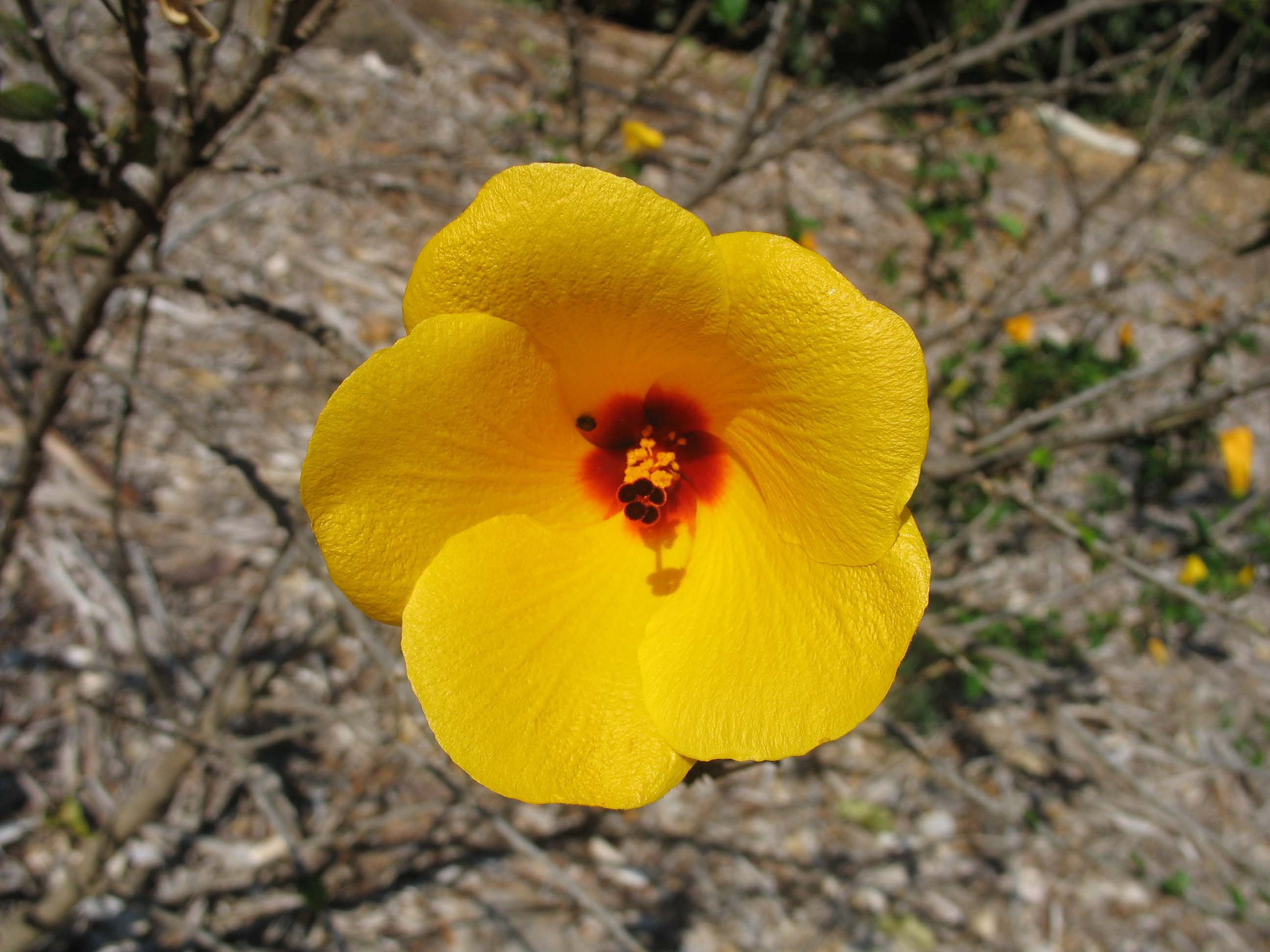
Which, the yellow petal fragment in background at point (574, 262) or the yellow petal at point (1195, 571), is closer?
the yellow petal fragment in background at point (574, 262)

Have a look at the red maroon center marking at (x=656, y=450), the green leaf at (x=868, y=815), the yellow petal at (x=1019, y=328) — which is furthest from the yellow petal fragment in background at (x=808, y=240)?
the green leaf at (x=868, y=815)

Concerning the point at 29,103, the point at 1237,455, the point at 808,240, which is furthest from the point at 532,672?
the point at 1237,455

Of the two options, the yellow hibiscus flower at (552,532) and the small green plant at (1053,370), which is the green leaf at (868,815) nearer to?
the small green plant at (1053,370)

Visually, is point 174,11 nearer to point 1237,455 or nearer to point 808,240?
point 808,240

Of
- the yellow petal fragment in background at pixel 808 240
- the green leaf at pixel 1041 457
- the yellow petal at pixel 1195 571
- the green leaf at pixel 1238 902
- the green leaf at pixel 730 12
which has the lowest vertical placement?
the green leaf at pixel 1238 902

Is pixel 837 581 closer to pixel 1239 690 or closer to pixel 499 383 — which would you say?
pixel 499 383

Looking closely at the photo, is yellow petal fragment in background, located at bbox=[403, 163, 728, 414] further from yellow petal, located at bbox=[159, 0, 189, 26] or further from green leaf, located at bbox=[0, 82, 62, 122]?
green leaf, located at bbox=[0, 82, 62, 122]
